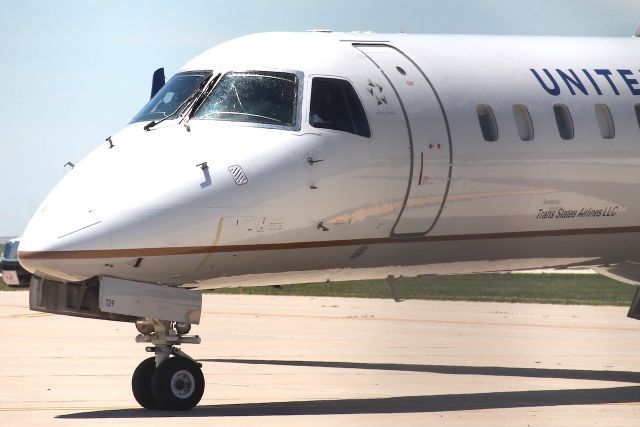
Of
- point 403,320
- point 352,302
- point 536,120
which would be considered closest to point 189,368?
point 536,120

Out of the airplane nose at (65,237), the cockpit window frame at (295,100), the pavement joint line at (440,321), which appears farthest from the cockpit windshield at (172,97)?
the pavement joint line at (440,321)

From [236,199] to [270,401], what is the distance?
3.36 meters

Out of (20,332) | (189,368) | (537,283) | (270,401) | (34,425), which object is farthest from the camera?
(537,283)

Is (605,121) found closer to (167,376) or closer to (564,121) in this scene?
(564,121)

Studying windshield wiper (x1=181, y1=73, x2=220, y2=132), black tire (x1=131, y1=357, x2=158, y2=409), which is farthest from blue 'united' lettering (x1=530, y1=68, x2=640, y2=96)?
black tire (x1=131, y1=357, x2=158, y2=409)

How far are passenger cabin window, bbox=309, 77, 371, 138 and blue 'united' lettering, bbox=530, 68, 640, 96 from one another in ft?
10.8

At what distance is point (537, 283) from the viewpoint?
52625mm

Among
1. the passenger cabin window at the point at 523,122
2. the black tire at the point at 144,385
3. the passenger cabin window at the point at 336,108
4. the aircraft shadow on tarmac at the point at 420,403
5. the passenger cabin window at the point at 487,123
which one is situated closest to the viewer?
the aircraft shadow on tarmac at the point at 420,403

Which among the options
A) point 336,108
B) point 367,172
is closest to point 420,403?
point 367,172

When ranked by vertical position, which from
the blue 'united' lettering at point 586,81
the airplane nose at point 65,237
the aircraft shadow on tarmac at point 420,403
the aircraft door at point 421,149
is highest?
the blue 'united' lettering at point 586,81

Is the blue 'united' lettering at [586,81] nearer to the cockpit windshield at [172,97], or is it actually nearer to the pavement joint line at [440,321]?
the cockpit windshield at [172,97]

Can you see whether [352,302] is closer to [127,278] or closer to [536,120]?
[536,120]

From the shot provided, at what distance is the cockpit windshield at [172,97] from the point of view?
1928cm

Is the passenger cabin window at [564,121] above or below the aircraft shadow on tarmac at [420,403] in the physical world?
above
